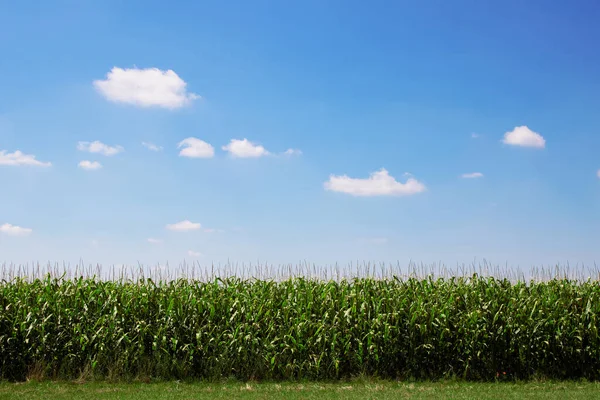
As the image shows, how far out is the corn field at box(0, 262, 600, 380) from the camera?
1086cm

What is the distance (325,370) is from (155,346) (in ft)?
11.3

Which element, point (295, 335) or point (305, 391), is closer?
point (305, 391)

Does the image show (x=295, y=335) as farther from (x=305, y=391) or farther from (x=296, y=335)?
(x=305, y=391)

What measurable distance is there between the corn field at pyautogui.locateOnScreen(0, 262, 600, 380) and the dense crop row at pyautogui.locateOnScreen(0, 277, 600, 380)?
2 cm

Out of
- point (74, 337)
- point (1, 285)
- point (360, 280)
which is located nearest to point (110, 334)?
point (74, 337)

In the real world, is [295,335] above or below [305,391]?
above

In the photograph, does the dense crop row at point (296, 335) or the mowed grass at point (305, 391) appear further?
the dense crop row at point (296, 335)

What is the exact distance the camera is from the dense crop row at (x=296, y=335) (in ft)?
35.7

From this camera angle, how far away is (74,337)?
11125 millimetres

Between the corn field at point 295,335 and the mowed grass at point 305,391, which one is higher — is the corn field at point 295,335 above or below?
above

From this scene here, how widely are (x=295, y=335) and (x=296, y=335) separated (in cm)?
11

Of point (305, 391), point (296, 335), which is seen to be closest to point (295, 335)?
point (296, 335)

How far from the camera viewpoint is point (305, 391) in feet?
32.0

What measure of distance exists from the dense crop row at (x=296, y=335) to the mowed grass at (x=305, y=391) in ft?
1.63
